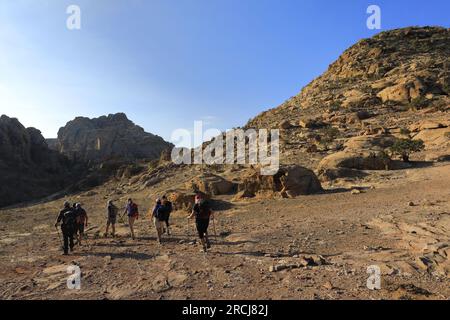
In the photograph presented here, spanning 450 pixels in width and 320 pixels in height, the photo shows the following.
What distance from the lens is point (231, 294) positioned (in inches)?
273

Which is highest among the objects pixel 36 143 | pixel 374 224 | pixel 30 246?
pixel 36 143

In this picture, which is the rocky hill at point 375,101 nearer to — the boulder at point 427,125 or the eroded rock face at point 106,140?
the boulder at point 427,125

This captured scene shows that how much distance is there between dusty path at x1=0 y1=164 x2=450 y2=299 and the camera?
7145 mm

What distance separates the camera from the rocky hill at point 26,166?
4371cm

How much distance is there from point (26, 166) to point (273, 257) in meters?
48.8

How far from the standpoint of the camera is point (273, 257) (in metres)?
9.27

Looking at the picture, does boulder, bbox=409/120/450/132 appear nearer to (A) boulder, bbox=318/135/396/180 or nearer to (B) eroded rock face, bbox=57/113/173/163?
(A) boulder, bbox=318/135/396/180

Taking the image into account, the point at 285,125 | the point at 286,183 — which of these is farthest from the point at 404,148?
the point at 285,125

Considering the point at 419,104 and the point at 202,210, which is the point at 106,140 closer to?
the point at 419,104

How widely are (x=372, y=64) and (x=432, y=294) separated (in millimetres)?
56219

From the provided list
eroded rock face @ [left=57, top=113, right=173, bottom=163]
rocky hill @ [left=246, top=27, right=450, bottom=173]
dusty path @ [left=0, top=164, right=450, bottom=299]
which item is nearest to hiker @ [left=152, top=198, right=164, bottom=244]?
dusty path @ [left=0, top=164, right=450, bottom=299]
